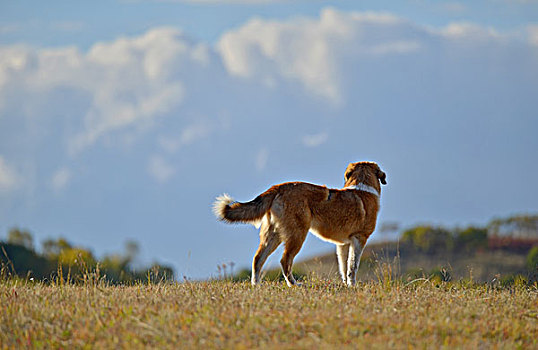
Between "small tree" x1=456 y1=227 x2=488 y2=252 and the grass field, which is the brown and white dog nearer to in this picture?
the grass field

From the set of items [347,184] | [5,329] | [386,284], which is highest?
[347,184]

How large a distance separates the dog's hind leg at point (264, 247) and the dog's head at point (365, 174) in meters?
1.80

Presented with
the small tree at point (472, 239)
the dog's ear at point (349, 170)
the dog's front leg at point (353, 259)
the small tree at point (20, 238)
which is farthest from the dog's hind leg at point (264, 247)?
the small tree at point (472, 239)

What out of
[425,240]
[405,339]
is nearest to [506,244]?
[425,240]

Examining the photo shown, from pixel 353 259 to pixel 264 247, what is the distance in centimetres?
147

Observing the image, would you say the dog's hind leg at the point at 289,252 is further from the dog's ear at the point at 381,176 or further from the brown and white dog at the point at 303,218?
the dog's ear at the point at 381,176

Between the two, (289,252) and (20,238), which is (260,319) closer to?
(289,252)

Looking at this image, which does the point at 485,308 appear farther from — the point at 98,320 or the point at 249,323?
the point at 98,320

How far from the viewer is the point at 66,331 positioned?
20.8 feet

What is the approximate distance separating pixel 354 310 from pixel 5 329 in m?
3.55

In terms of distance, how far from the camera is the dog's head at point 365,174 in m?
10.4

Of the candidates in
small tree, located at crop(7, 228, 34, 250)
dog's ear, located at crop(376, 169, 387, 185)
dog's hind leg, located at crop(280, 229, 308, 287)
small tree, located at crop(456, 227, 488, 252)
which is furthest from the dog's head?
small tree, located at crop(456, 227, 488, 252)

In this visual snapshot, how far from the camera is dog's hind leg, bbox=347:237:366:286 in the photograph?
31.8 feet

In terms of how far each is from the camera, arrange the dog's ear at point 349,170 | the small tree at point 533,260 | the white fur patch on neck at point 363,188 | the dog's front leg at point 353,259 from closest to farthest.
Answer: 1. the dog's front leg at point 353,259
2. the white fur patch on neck at point 363,188
3. the dog's ear at point 349,170
4. the small tree at point 533,260
